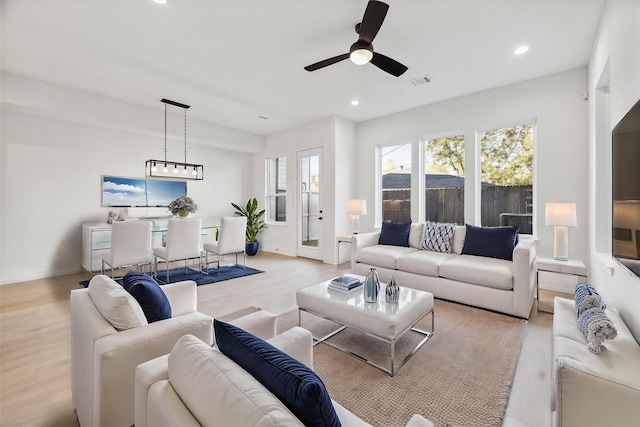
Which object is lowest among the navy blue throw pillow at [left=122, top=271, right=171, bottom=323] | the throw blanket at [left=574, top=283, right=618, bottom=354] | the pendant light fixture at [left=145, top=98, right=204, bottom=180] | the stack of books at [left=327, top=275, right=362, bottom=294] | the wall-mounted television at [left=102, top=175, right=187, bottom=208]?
the stack of books at [left=327, top=275, right=362, bottom=294]

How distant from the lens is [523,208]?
408 centimetres

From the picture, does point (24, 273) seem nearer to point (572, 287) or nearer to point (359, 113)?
point (359, 113)

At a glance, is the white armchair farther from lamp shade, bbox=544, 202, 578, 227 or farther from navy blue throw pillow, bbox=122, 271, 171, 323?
lamp shade, bbox=544, 202, 578, 227

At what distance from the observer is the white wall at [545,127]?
356cm

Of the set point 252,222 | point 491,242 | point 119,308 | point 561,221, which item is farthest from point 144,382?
point 252,222

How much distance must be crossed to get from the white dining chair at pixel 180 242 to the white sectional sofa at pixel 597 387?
14.1 feet

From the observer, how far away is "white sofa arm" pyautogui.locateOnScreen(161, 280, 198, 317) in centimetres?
192

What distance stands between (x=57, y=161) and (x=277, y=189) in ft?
13.1

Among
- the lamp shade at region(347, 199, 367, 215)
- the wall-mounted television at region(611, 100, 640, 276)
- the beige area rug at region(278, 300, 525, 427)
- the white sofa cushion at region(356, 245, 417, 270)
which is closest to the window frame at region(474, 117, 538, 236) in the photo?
the white sofa cushion at region(356, 245, 417, 270)

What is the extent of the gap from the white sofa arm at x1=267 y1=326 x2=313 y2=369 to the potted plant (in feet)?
17.5

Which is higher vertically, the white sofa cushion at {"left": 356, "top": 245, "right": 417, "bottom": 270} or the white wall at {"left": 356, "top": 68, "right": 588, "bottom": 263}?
the white wall at {"left": 356, "top": 68, "right": 588, "bottom": 263}

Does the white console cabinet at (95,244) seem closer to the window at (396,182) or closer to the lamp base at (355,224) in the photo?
the lamp base at (355,224)

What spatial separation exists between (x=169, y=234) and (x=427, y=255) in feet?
12.0

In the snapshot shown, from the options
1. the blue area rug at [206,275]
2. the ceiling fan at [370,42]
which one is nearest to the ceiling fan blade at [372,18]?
the ceiling fan at [370,42]
